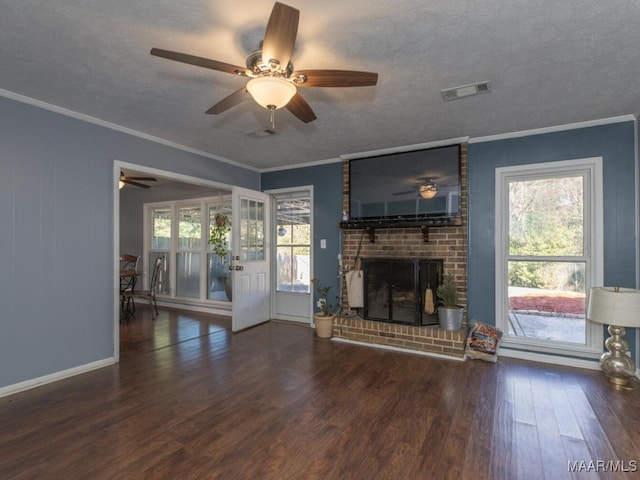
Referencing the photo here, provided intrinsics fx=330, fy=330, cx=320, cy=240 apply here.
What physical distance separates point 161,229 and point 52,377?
4129mm

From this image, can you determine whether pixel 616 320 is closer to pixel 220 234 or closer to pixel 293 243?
pixel 293 243

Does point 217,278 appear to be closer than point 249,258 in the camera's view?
No

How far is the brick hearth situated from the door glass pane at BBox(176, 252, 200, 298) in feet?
10.7

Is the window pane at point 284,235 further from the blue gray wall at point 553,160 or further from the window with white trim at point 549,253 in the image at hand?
the window with white trim at point 549,253

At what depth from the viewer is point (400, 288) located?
13.2 feet

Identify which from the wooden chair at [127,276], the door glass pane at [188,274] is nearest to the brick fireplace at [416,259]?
the door glass pane at [188,274]

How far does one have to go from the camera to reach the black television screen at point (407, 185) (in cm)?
387

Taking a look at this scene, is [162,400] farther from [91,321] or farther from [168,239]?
[168,239]

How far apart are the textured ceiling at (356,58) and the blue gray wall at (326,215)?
134cm

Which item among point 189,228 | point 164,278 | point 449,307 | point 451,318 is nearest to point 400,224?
point 449,307

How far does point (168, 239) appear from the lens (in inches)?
261

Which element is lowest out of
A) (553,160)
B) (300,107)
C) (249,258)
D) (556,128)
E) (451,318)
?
(451,318)

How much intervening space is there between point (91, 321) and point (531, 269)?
461cm

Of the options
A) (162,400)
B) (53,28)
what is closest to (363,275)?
(162,400)
